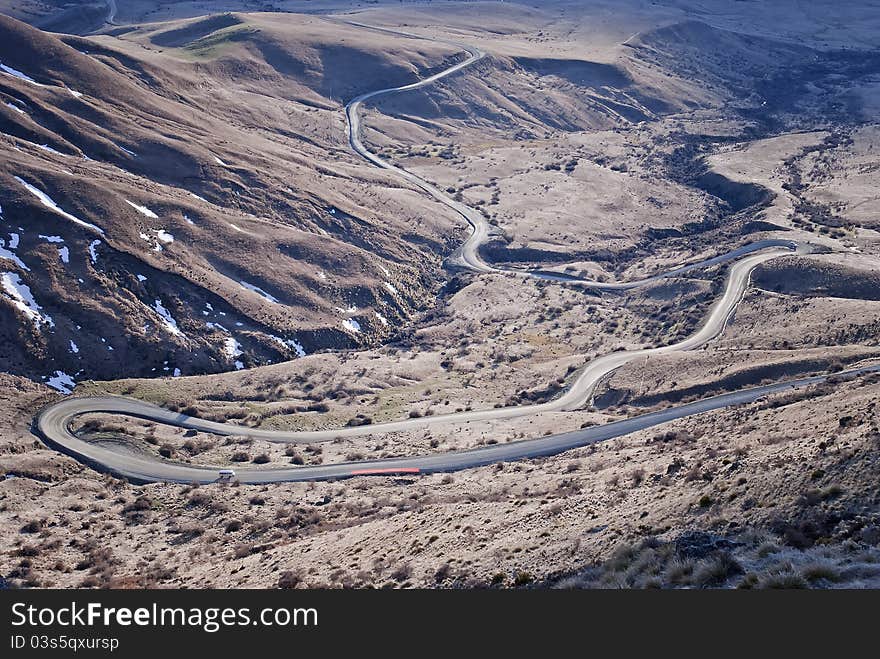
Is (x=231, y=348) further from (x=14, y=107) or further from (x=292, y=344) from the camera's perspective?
(x=14, y=107)

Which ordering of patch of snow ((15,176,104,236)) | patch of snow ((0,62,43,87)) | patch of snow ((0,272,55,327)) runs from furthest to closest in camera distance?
patch of snow ((0,62,43,87)) → patch of snow ((15,176,104,236)) → patch of snow ((0,272,55,327))

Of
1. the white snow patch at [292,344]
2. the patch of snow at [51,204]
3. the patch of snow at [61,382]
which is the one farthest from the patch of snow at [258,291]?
the patch of snow at [61,382]

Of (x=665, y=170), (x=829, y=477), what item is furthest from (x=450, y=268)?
(x=829, y=477)

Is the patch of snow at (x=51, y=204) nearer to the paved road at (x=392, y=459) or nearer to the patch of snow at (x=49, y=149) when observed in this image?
the patch of snow at (x=49, y=149)

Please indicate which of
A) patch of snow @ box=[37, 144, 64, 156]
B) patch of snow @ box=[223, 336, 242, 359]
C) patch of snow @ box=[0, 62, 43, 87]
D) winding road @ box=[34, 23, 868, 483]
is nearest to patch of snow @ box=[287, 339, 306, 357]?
patch of snow @ box=[223, 336, 242, 359]

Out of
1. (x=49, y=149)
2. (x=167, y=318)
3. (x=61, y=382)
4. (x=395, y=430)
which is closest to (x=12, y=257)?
(x=167, y=318)

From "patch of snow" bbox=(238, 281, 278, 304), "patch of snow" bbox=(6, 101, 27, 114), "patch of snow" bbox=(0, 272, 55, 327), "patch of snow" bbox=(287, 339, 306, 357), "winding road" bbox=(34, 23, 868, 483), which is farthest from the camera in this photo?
"patch of snow" bbox=(6, 101, 27, 114)

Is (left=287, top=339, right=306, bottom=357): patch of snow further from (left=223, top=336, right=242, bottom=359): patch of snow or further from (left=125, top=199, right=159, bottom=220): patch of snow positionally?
(left=125, top=199, right=159, bottom=220): patch of snow
